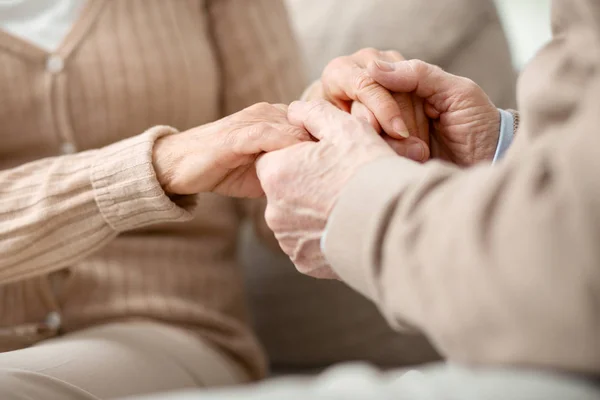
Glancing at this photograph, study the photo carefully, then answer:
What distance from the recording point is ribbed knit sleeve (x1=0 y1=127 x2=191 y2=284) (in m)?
0.74

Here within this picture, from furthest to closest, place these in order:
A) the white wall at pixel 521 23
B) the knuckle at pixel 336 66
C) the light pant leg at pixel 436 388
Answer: the white wall at pixel 521 23 → the knuckle at pixel 336 66 → the light pant leg at pixel 436 388

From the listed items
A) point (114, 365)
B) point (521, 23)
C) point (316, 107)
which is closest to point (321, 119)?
point (316, 107)

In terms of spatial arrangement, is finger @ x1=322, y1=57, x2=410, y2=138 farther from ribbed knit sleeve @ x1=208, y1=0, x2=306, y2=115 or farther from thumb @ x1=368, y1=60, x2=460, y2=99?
ribbed knit sleeve @ x1=208, y1=0, x2=306, y2=115

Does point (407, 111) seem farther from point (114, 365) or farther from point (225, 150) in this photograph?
point (114, 365)

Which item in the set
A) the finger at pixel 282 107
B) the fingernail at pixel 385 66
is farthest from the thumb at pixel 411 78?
the finger at pixel 282 107

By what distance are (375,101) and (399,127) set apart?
43mm

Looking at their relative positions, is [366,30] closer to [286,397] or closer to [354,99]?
[354,99]

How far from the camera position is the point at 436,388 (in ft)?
1.28

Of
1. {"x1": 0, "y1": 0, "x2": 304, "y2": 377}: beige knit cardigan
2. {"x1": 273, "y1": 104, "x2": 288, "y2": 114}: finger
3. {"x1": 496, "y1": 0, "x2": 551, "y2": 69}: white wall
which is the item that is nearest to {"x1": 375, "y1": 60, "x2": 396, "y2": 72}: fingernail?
{"x1": 273, "y1": 104, "x2": 288, "y2": 114}: finger

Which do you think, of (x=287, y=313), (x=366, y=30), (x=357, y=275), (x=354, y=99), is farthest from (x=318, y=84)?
(x=287, y=313)

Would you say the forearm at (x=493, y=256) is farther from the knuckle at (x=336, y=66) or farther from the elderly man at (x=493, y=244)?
the knuckle at (x=336, y=66)

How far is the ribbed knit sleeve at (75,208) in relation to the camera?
0.74m

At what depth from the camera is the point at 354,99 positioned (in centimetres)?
72

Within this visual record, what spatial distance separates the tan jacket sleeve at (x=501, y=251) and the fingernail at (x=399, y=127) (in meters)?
0.17
